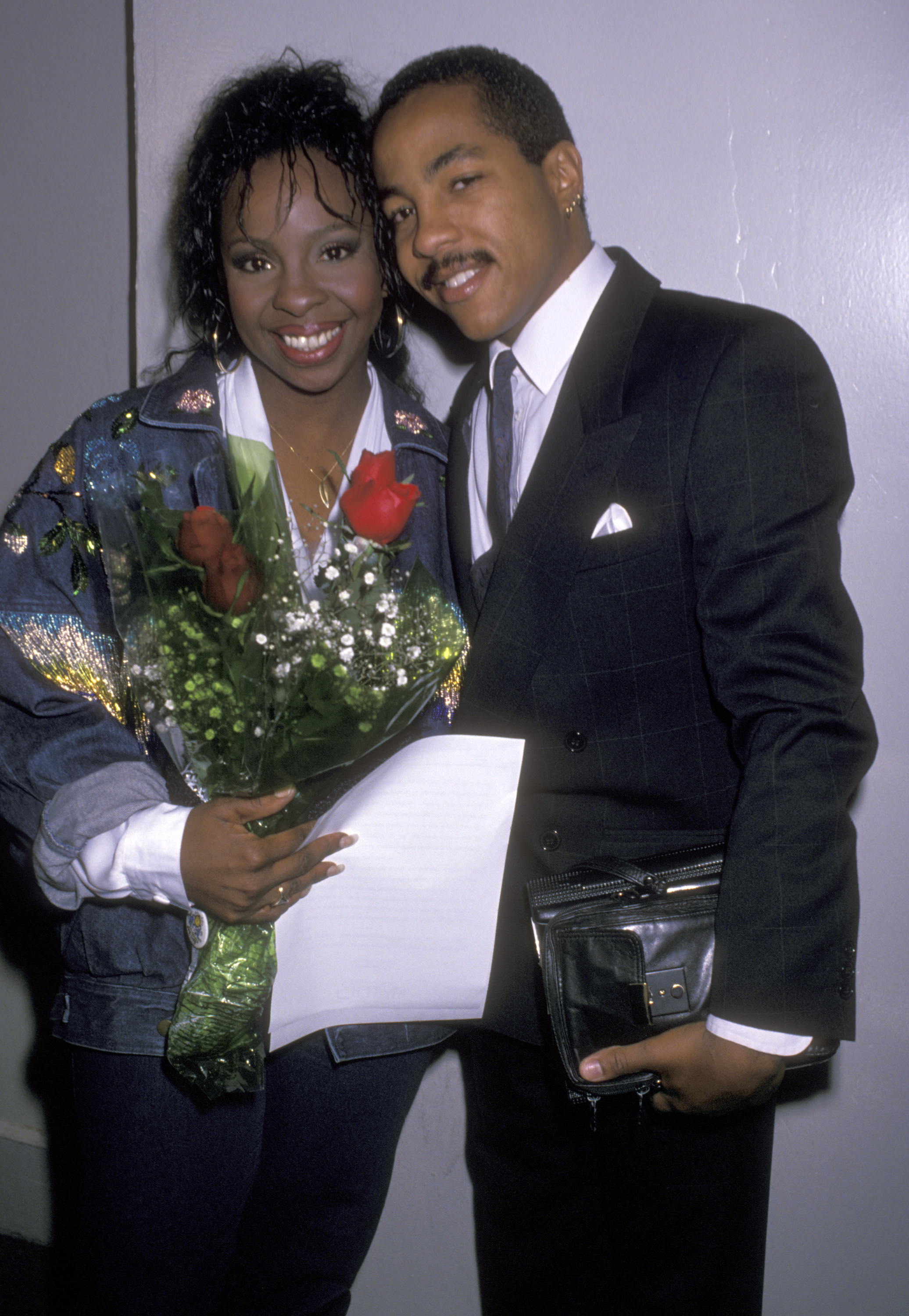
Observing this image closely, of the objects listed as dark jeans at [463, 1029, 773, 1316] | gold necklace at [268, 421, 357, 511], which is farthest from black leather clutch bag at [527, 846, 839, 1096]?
gold necklace at [268, 421, 357, 511]

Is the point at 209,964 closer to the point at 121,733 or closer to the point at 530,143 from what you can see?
the point at 121,733

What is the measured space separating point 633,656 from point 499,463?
1.21 ft

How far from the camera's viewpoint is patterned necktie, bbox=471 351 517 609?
4.24ft

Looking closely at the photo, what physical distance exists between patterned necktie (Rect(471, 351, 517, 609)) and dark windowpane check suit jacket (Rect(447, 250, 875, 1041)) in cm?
12

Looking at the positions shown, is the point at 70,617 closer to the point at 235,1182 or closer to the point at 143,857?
the point at 143,857

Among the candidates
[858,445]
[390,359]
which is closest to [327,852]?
[390,359]

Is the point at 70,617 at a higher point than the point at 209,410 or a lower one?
lower

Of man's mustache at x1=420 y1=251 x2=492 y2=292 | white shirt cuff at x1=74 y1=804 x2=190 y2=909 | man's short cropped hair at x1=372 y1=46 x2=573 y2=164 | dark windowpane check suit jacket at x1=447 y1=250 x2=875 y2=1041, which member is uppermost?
man's short cropped hair at x1=372 y1=46 x2=573 y2=164

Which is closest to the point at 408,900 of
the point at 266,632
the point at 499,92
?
the point at 266,632

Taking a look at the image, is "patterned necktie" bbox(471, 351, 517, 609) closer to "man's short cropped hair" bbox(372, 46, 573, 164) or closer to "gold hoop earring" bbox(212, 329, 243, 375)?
"man's short cropped hair" bbox(372, 46, 573, 164)

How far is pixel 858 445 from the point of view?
1550 millimetres

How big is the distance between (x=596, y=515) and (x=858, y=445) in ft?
2.31

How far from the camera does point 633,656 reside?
1143mm

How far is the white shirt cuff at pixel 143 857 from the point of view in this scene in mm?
1145
